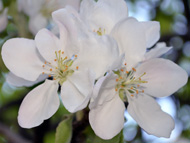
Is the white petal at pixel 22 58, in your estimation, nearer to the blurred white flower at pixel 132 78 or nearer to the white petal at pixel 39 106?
the white petal at pixel 39 106

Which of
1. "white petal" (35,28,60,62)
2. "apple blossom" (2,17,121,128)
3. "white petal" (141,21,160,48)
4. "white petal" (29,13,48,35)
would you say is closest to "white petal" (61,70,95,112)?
"apple blossom" (2,17,121,128)

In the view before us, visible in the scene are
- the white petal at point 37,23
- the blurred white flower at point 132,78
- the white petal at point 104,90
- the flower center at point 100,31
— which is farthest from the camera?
the white petal at point 37,23

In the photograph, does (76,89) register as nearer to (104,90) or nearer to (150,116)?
(104,90)

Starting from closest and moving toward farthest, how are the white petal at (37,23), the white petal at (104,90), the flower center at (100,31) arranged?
the white petal at (104,90) < the flower center at (100,31) < the white petal at (37,23)

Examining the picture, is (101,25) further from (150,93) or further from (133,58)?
(150,93)

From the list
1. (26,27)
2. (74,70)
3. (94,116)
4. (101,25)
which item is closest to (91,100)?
(94,116)

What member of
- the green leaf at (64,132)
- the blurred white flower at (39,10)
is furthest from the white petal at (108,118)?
the blurred white flower at (39,10)
